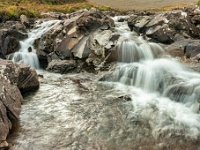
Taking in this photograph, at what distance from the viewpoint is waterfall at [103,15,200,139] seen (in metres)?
13.7

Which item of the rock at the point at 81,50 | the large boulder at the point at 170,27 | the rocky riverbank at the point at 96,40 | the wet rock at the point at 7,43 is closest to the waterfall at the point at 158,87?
the rocky riverbank at the point at 96,40

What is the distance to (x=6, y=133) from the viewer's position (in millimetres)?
11992

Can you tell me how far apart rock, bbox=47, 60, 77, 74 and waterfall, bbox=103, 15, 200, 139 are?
4152mm

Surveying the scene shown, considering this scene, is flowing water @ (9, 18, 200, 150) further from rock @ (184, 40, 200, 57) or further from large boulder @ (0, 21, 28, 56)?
large boulder @ (0, 21, 28, 56)

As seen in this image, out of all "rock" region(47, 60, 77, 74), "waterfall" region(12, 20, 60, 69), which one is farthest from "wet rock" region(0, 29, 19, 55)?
"rock" region(47, 60, 77, 74)

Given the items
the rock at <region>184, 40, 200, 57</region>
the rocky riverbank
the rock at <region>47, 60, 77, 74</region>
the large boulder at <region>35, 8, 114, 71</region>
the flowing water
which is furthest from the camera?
the large boulder at <region>35, 8, 114, 71</region>

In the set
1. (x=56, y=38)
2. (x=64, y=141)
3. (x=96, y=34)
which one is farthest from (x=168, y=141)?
(x=56, y=38)

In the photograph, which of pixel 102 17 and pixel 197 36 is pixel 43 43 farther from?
pixel 197 36

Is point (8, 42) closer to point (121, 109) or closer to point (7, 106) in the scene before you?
point (7, 106)

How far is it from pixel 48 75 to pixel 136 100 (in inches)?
356

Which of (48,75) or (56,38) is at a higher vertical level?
(56,38)

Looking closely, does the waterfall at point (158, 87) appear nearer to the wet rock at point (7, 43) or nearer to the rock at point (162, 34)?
the rock at point (162, 34)

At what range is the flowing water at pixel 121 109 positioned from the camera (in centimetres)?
1205

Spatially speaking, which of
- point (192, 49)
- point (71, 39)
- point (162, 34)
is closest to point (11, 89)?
point (71, 39)
